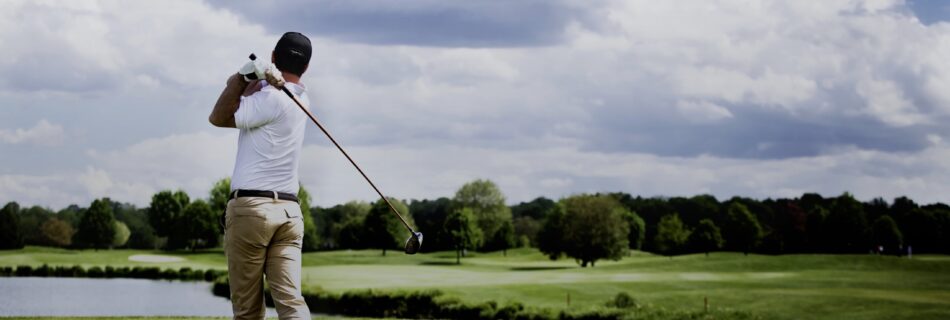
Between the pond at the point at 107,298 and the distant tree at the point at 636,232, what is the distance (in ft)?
115

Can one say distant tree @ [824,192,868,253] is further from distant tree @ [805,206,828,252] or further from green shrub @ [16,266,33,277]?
green shrub @ [16,266,33,277]

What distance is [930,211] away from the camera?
6556 cm

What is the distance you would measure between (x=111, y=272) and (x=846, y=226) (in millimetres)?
50729

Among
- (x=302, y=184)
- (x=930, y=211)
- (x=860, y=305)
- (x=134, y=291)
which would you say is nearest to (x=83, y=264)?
(x=134, y=291)

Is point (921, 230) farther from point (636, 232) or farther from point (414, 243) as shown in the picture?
point (414, 243)

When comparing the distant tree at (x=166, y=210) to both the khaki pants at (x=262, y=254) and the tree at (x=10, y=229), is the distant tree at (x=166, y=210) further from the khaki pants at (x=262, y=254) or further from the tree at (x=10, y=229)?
the khaki pants at (x=262, y=254)

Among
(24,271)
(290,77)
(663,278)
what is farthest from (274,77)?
(24,271)

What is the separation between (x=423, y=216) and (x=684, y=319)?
55.2 metres

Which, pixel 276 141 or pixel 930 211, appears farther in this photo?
pixel 930 211

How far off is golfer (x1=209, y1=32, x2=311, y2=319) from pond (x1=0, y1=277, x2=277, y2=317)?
29.7 metres

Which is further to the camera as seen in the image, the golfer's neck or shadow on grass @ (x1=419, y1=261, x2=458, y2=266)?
shadow on grass @ (x1=419, y1=261, x2=458, y2=266)

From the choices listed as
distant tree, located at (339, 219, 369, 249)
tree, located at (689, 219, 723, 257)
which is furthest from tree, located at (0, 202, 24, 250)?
tree, located at (689, 219, 723, 257)

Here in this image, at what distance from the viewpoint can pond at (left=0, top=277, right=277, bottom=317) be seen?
4259 centimetres

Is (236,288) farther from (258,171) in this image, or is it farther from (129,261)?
(129,261)
